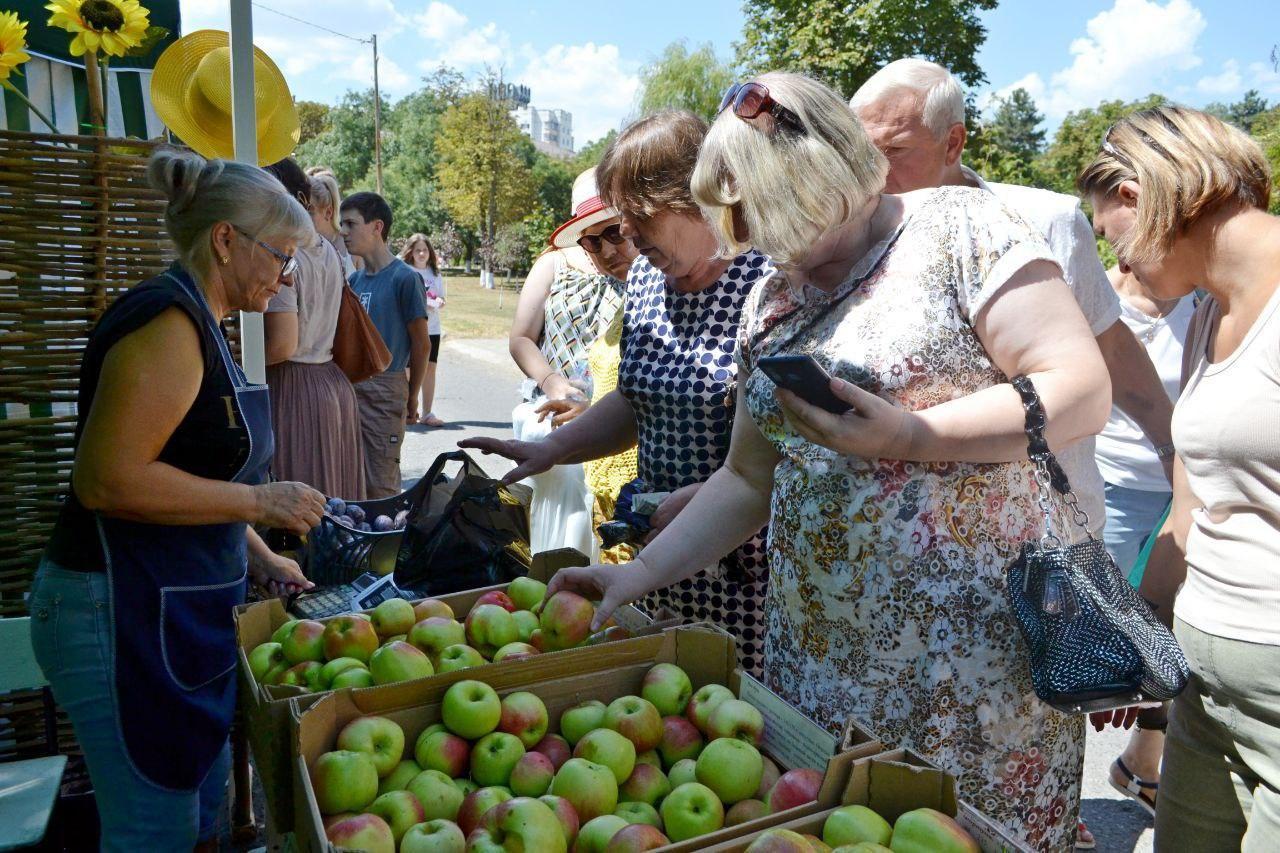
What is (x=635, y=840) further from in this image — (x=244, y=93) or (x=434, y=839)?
(x=244, y=93)

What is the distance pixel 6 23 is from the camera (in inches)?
106

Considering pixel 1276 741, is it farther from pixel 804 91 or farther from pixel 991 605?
pixel 804 91

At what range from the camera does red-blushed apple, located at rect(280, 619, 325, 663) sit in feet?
5.65

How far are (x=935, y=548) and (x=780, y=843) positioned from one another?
610mm

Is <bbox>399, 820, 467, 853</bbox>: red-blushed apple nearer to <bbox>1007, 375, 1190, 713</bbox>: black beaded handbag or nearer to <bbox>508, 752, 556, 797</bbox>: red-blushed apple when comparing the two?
<bbox>508, 752, 556, 797</bbox>: red-blushed apple

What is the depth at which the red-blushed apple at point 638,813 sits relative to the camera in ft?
4.28

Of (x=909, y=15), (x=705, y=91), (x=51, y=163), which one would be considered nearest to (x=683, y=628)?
(x=51, y=163)

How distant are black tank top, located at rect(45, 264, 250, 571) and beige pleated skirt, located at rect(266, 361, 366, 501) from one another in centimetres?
209

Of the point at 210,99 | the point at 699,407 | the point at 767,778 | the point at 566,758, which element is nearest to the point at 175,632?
the point at 566,758

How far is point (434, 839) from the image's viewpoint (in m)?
1.20

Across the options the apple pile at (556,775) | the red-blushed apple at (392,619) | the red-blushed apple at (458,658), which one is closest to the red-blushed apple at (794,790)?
the apple pile at (556,775)

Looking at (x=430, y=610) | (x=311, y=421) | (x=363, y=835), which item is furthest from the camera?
(x=311, y=421)

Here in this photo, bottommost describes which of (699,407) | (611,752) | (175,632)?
(175,632)

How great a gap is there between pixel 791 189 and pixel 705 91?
89.3ft
